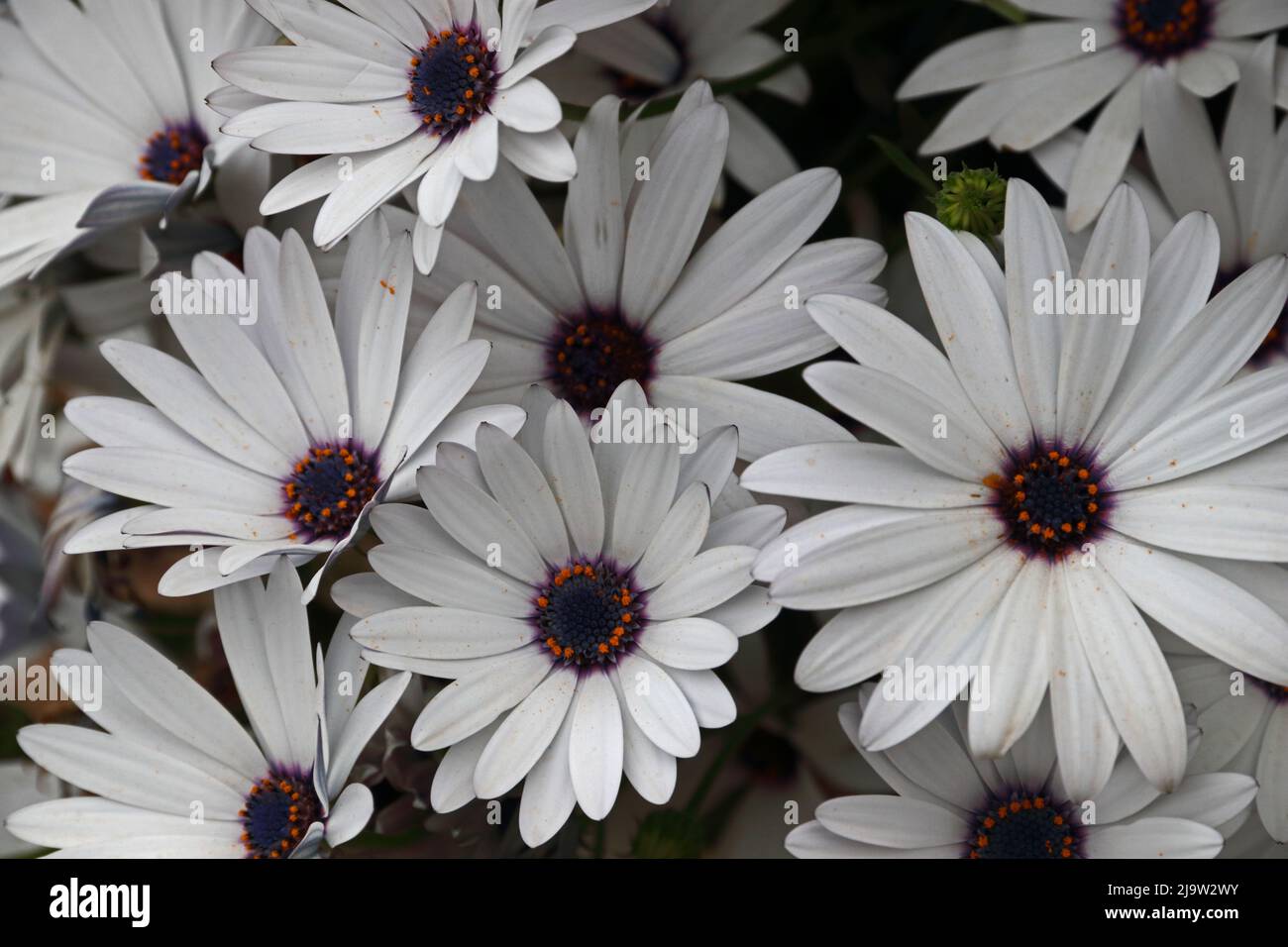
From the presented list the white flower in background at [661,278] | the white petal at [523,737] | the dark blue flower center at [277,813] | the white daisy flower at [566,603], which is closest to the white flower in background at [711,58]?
the white flower in background at [661,278]

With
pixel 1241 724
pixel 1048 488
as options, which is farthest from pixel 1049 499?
pixel 1241 724

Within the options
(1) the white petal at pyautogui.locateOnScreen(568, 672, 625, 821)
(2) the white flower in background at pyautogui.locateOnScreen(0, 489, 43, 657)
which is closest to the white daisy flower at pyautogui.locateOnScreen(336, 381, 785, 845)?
(1) the white petal at pyautogui.locateOnScreen(568, 672, 625, 821)

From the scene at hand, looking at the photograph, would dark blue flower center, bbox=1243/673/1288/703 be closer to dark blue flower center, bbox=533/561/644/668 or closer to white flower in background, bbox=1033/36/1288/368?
white flower in background, bbox=1033/36/1288/368

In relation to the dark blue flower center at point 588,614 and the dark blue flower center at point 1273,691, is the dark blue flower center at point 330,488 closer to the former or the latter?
the dark blue flower center at point 588,614

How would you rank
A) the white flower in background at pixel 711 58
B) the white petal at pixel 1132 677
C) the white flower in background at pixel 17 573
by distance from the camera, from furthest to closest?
the white flower in background at pixel 17 573, the white flower in background at pixel 711 58, the white petal at pixel 1132 677

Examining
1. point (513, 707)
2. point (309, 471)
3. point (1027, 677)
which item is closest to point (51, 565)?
point (309, 471)

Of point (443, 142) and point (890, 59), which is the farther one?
point (890, 59)
